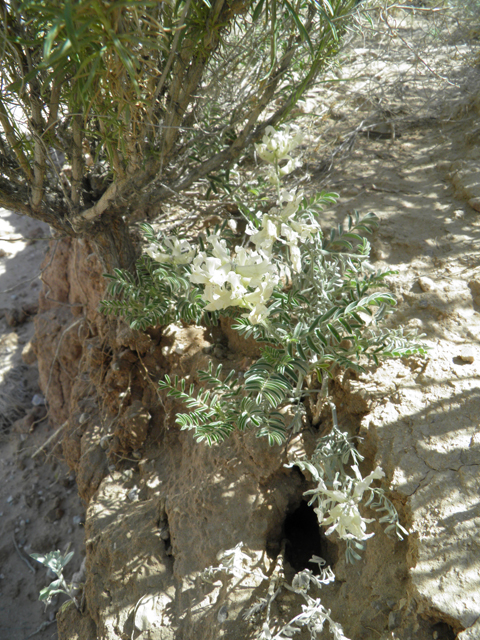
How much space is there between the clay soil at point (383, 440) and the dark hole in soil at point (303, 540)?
0.17 m

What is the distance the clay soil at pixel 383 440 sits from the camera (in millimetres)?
1598

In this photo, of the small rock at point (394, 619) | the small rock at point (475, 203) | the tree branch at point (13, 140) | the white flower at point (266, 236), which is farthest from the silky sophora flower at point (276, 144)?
the small rock at point (394, 619)

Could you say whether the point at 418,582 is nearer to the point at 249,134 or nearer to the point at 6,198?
the point at 249,134

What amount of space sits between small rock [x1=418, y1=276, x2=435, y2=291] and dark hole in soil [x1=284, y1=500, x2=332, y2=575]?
1.20 meters

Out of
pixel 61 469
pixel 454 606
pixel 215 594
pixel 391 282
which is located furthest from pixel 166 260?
pixel 61 469

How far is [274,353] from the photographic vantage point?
178cm

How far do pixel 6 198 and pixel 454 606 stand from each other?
255 centimetres

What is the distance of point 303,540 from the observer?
2.13m

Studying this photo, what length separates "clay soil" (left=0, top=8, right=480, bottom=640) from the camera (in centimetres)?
160

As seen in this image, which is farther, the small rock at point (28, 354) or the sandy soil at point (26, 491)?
the small rock at point (28, 354)

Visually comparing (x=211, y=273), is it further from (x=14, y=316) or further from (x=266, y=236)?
(x=14, y=316)

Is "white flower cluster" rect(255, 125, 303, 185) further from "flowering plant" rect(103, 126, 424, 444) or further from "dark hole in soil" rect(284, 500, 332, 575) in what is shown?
"dark hole in soil" rect(284, 500, 332, 575)

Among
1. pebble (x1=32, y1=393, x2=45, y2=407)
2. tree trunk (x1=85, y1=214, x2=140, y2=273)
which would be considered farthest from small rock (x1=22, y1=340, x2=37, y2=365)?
tree trunk (x1=85, y1=214, x2=140, y2=273)

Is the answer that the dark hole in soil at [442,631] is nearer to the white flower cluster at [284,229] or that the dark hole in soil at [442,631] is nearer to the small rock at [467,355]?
the small rock at [467,355]
